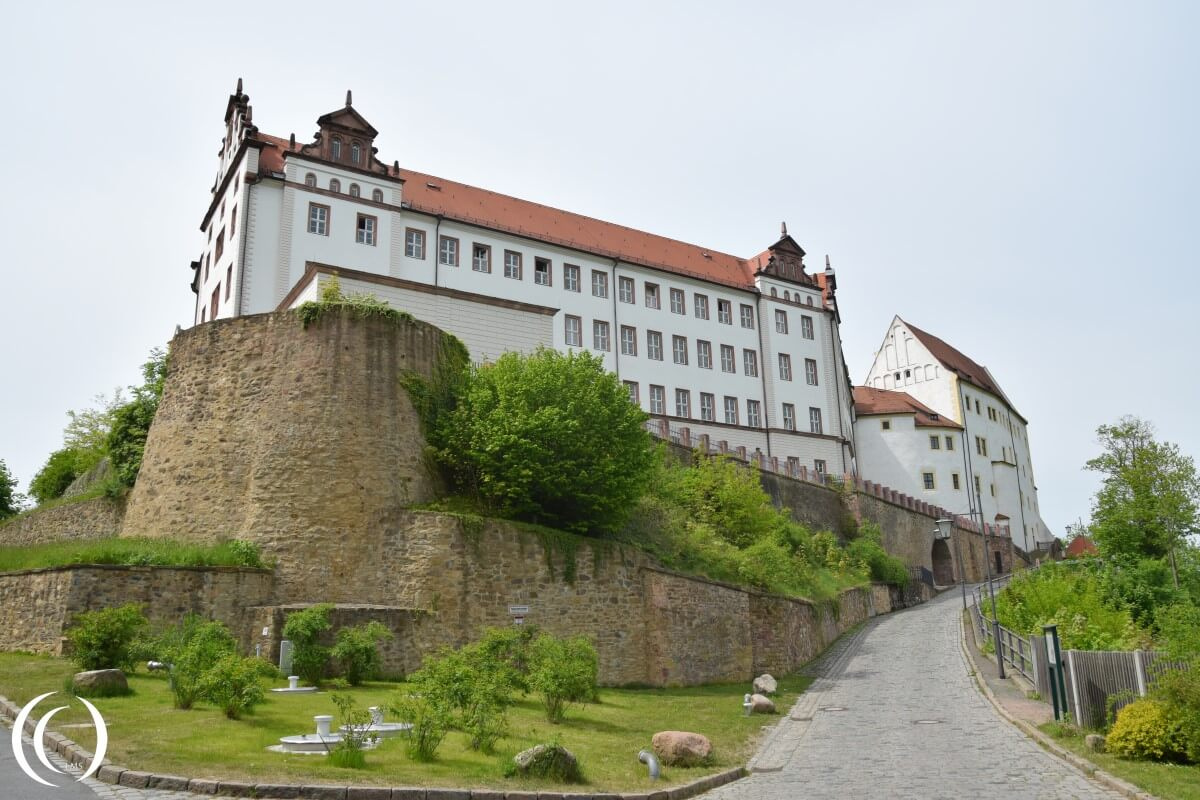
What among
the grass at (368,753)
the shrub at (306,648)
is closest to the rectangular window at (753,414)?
the grass at (368,753)

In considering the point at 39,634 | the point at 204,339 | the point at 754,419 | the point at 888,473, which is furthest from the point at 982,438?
the point at 39,634

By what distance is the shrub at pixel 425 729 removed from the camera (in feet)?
40.5

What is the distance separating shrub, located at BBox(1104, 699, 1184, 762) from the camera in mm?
13477

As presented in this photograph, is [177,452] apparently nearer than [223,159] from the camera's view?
Yes

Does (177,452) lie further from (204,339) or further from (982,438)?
(982,438)

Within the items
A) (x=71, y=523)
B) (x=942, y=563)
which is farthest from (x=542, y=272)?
(x=942, y=563)

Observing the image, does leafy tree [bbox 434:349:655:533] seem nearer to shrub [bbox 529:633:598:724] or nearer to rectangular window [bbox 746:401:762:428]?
shrub [bbox 529:633:598:724]

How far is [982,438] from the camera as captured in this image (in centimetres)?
6850

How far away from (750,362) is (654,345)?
668cm

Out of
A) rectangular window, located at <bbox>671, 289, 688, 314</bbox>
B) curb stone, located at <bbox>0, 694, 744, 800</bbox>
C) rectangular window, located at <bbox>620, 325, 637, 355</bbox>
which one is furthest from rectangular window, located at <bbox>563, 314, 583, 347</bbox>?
curb stone, located at <bbox>0, 694, 744, 800</bbox>

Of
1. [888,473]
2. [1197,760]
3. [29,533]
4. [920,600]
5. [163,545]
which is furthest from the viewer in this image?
[888,473]

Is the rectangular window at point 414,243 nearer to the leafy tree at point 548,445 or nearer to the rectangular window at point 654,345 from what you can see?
the rectangular window at point 654,345

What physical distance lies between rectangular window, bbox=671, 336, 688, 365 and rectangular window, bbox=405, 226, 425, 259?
15.0 metres

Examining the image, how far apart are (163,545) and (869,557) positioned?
31.5 meters
